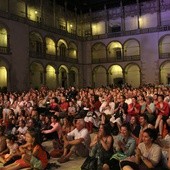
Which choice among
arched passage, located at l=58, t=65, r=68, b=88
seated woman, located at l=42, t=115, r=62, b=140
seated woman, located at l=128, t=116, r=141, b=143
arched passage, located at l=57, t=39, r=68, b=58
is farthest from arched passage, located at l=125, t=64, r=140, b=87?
seated woman, located at l=128, t=116, r=141, b=143

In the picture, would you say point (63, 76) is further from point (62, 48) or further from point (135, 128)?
point (135, 128)

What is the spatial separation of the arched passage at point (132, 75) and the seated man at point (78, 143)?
108 feet

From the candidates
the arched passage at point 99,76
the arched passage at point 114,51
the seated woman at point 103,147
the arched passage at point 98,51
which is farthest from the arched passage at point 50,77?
the seated woman at point 103,147

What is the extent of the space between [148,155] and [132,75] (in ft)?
119

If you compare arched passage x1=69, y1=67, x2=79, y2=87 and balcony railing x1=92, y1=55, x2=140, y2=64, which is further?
arched passage x1=69, y1=67, x2=79, y2=87

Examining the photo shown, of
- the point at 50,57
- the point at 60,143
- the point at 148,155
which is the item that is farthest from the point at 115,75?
the point at 148,155


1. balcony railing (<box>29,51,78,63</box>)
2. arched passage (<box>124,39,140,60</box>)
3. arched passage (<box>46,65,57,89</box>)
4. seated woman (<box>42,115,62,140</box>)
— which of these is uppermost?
arched passage (<box>124,39,140,60</box>)

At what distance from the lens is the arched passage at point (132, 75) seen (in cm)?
4116

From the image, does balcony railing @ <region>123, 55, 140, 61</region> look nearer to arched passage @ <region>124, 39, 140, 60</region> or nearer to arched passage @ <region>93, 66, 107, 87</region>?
arched passage @ <region>124, 39, 140, 60</region>

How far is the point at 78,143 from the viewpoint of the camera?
877 centimetres

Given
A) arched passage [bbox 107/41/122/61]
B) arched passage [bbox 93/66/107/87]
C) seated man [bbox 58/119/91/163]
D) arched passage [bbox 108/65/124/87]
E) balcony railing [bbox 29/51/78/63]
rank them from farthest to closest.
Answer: arched passage [bbox 93/66/107/87]
arched passage [bbox 108/65/124/87]
arched passage [bbox 107/41/122/61]
balcony railing [bbox 29/51/78/63]
seated man [bbox 58/119/91/163]

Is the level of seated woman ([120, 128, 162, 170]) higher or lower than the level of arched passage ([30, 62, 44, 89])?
lower

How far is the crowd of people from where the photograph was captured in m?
6.16

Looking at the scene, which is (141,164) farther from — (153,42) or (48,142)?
(153,42)
